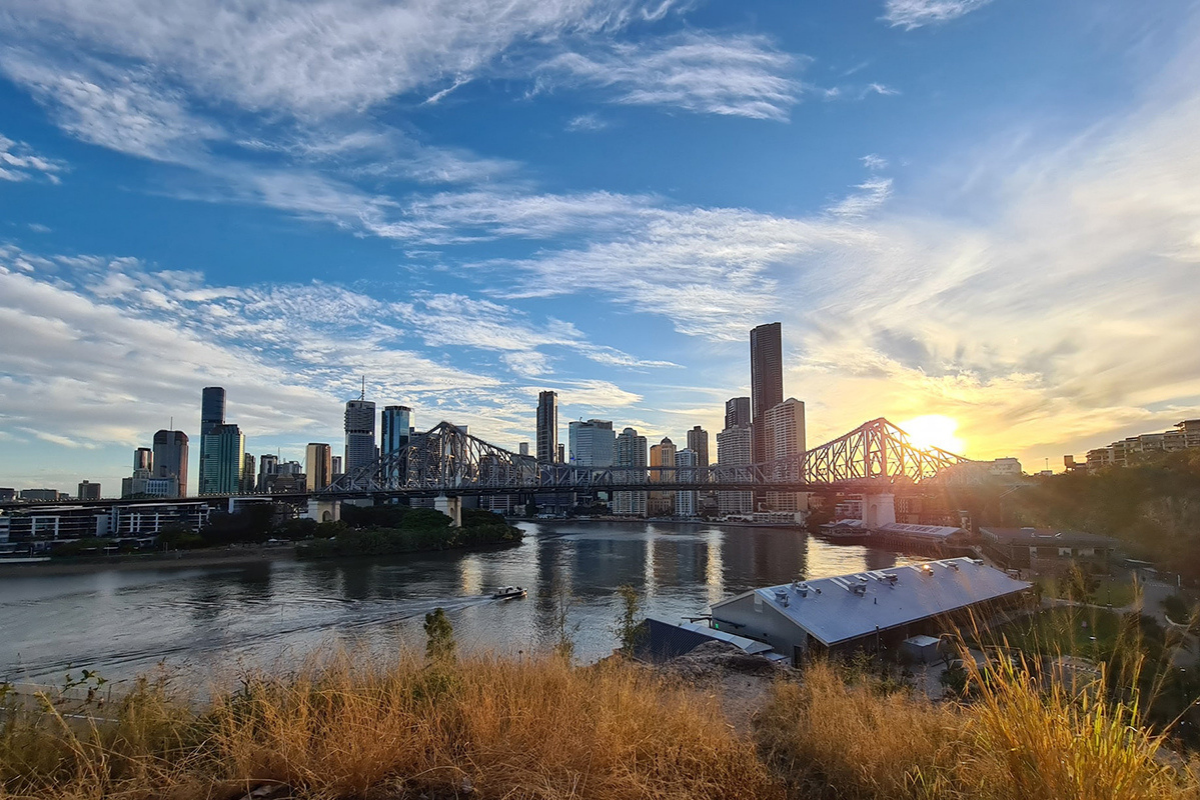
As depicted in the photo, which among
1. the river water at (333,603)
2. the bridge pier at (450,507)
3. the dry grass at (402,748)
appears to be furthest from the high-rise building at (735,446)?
the dry grass at (402,748)

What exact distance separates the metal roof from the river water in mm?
4396

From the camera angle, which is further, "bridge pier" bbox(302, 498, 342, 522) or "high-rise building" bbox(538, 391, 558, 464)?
"high-rise building" bbox(538, 391, 558, 464)

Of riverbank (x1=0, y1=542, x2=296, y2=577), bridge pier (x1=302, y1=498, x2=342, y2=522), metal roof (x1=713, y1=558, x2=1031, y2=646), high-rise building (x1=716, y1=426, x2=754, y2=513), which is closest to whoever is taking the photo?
metal roof (x1=713, y1=558, x2=1031, y2=646)

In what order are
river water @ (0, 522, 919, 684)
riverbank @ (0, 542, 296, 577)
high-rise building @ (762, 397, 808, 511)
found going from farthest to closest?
high-rise building @ (762, 397, 808, 511) → riverbank @ (0, 542, 296, 577) → river water @ (0, 522, 919, 684)

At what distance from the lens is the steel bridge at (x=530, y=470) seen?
2399 inches

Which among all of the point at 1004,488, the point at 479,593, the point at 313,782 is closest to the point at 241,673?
the point at 313,782

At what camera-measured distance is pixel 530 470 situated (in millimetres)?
76250

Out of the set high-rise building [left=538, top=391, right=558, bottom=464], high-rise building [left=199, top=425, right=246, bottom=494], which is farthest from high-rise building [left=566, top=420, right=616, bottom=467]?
high-rise building [left=199, top=425, right=246, bottom=494]

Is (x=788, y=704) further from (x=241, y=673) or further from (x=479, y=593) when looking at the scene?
(x=479, y=593)

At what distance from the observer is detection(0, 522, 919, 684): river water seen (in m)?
15.5

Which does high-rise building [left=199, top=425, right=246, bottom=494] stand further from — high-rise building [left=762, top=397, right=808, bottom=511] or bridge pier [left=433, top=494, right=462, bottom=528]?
high-rise building [left=762, top=397, right=808, bottom=511]

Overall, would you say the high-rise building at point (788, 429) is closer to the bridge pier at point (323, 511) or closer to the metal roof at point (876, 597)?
the bridge pier at point (323, 511)

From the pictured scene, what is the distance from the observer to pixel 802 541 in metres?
55.3

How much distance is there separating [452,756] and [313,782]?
574 mm
